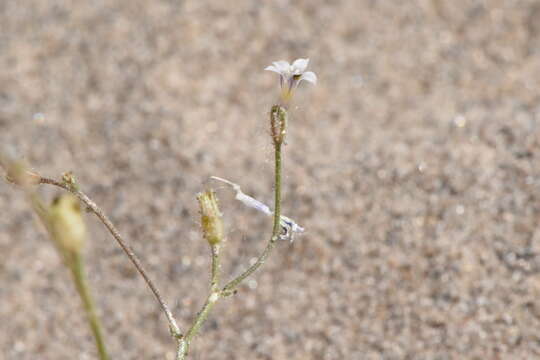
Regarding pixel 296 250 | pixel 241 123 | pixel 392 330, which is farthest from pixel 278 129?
pixel 241 123

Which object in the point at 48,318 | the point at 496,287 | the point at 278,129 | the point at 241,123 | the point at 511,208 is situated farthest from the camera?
the point at 241,123

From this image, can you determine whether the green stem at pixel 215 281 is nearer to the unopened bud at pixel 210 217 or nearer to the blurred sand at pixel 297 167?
the unopened bud at pixel 210 217

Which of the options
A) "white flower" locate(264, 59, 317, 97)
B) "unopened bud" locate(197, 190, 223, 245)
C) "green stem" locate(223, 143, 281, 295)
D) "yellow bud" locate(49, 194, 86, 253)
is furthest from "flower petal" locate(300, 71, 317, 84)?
"yellow bud" locate(49, 194, 86, 253)

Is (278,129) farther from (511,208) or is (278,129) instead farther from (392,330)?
(511,208)

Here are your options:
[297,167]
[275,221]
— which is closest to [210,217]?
[275,221]

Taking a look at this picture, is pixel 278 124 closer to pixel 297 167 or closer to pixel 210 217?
pixel 210 217

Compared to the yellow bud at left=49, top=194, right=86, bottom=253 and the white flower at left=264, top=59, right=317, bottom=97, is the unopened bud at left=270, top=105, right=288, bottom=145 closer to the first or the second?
the white flower at left=264, top=59, right=317, bottom=97
